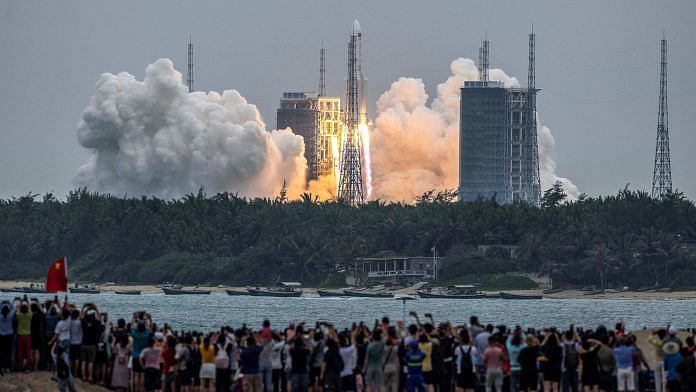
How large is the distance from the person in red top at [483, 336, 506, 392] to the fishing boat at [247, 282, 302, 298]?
447ft

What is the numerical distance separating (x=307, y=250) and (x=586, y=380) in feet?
488

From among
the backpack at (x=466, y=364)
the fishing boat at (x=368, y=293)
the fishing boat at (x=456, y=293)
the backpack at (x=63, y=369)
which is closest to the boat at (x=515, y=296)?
the fishing boat at (x=456, y=293)

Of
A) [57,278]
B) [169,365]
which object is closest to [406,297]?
[57,278]

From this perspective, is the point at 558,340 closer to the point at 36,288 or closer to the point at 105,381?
the point at 105,381

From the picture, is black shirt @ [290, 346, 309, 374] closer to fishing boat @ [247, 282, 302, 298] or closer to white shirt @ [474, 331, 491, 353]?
white shirt @ [474, 331, 491, 353]

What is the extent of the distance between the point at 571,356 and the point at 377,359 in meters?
5.74

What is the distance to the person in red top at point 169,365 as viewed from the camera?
5088cm

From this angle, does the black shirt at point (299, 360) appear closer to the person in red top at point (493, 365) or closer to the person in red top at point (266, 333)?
the person in red top at point (266, 333)

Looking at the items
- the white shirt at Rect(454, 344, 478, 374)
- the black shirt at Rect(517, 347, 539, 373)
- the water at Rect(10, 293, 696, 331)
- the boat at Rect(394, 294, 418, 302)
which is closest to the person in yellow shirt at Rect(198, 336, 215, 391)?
the white shirt at Rect(454, 344, 478, 374)

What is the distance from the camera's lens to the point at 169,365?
50938 mm

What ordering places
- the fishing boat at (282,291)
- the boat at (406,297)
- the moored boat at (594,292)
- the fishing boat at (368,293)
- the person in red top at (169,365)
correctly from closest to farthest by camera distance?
the person in red top at (169,365)
the boat at (406,297)
the fishing boat at (282,291)
the moored boat at (594,292)
the fishing boat at (368,293)

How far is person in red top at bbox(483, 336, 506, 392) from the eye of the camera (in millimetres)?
48312

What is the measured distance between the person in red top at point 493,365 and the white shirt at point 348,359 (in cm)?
347

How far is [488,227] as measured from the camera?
197625 millimetres
